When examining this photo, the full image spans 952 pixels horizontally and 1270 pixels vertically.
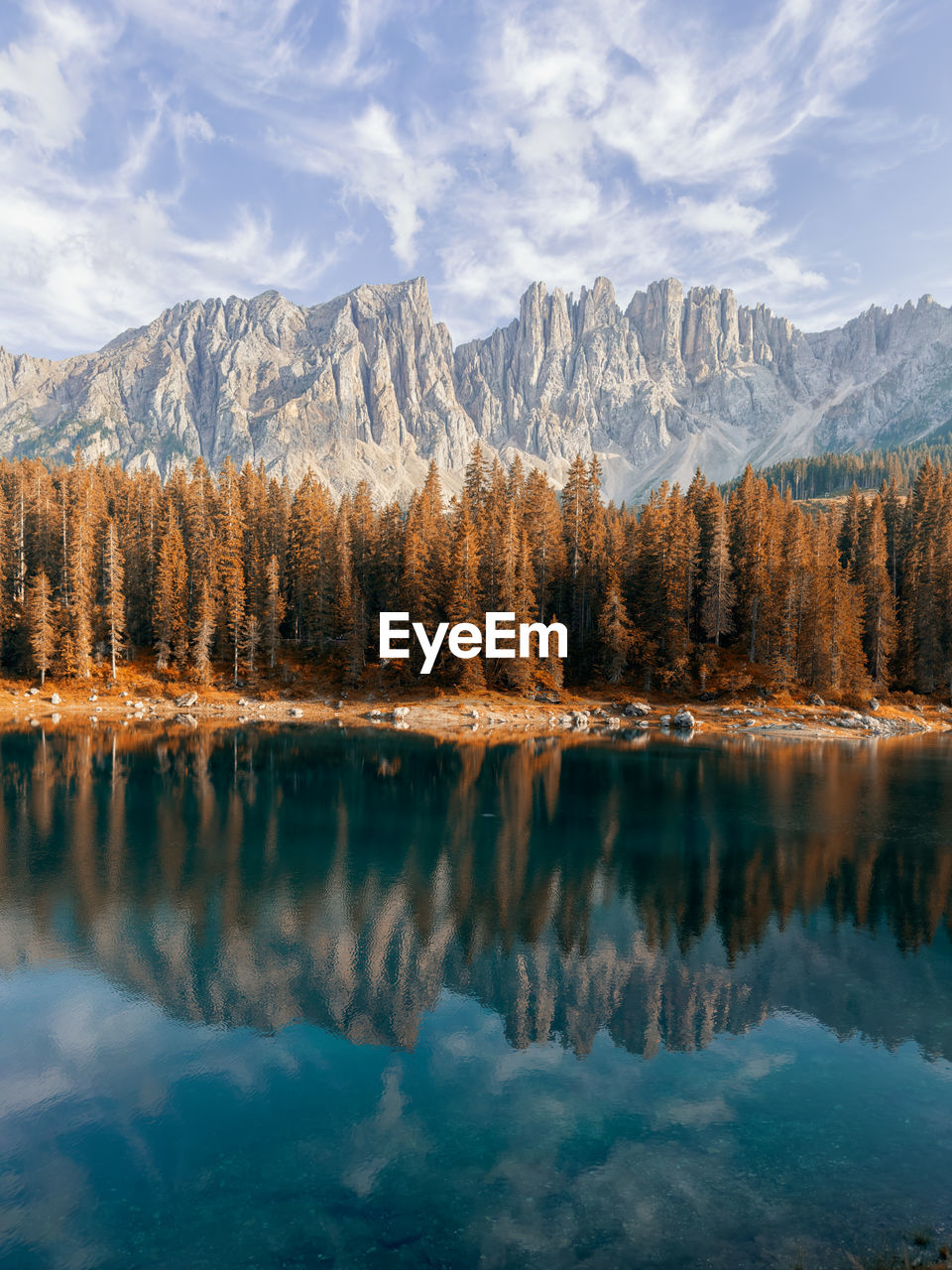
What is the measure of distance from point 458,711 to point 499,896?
51586 mm

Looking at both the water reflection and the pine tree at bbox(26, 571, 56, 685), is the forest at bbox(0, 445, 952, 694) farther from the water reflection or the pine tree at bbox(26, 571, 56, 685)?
the water reflection

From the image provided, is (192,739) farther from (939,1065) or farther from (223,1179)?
(939,1065)

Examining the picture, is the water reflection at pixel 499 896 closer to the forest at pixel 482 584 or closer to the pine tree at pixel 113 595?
the forest at pixel 482 584

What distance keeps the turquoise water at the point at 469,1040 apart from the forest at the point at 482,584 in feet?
161

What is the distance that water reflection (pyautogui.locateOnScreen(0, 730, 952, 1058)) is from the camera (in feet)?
66.3

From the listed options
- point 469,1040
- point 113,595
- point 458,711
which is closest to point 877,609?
point 458,711

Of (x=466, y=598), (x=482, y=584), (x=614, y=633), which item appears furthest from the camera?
(x=482, y=584)

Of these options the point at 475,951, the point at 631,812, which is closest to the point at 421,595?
the point at 631,812

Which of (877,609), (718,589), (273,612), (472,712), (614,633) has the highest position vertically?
(718,589)

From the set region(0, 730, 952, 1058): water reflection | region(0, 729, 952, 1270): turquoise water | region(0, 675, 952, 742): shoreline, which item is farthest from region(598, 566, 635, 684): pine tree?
region(0, 729, 952, 1270): turquoise water

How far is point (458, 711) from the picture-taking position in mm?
79438

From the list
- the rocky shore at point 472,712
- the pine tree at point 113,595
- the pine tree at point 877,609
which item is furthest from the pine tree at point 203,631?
the pine tree at point 877,609

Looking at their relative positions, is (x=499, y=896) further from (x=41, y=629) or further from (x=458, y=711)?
(x=41, y=629)

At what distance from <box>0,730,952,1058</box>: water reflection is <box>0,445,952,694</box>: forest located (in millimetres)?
36518
